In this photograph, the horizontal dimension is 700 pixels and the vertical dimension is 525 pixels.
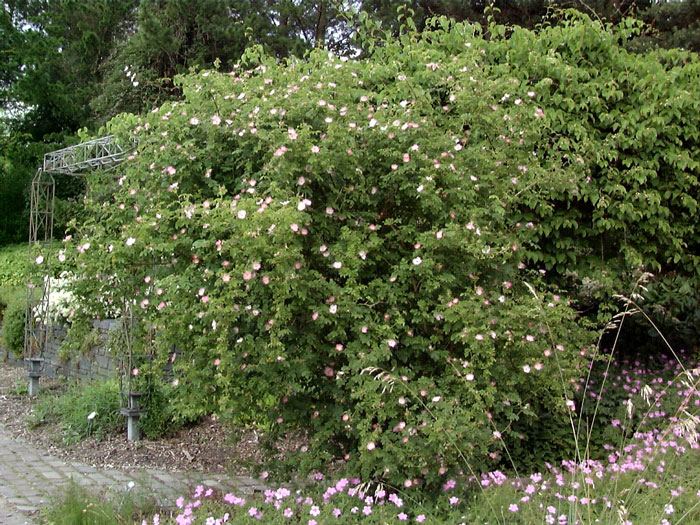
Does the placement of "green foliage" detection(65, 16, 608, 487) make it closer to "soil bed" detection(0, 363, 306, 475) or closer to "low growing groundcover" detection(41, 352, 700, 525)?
"low growing groundcover" detection(41, 352, 700, 525)

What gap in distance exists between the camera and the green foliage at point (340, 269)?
120 inches

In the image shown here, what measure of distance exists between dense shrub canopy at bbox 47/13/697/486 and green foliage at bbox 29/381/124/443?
1.67 m

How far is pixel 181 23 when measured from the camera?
14.8 metres

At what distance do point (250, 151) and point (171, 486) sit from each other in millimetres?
2136

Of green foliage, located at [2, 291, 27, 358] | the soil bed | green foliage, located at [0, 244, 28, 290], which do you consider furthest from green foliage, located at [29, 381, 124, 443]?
green foliage, located at [0, 244, 28, 290]

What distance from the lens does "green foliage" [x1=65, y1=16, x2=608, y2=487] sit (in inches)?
120

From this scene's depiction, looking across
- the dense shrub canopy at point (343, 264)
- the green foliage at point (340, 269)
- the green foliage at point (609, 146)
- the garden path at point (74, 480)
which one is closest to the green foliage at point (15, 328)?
the garden path at point (74, 480)

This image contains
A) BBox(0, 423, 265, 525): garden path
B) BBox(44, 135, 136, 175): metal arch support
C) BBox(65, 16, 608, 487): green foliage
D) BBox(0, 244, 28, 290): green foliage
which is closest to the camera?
BBox(65, 16, 608, 487): green foliage

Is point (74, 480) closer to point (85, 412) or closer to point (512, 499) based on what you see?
point (85, 412)

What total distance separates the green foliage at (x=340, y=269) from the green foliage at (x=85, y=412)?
176cm

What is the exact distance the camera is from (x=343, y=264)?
3.18m

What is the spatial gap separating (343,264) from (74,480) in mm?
2463

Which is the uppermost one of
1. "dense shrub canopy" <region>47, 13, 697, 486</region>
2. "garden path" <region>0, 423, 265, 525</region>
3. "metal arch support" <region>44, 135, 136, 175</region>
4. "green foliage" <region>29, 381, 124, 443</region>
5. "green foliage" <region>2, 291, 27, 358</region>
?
"metal arch support" <region>44, 135, 136, 175</region>

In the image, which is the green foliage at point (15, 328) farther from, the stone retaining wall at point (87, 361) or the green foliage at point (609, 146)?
the green foliage at point (609, 146)
